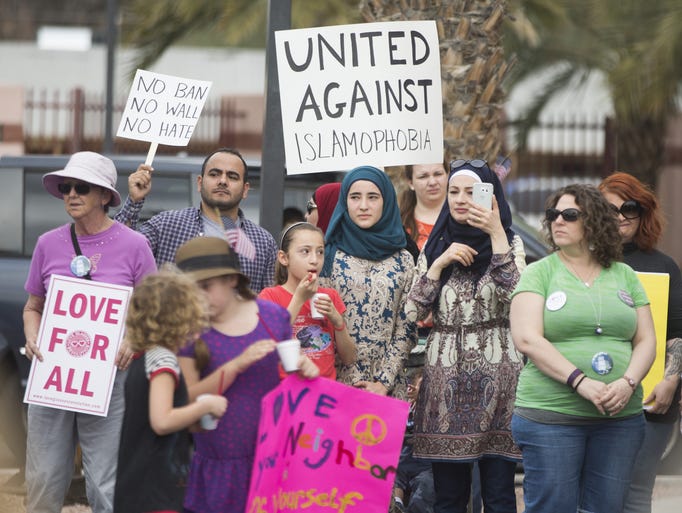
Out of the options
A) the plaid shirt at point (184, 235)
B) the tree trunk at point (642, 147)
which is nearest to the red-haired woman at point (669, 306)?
the plaid shirt at point (184, 235)

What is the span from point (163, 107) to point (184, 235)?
0.90 meters

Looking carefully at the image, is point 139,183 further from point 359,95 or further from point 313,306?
point 359,95

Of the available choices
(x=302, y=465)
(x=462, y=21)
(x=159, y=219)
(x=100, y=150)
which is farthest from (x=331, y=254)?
(x=100, y=150)

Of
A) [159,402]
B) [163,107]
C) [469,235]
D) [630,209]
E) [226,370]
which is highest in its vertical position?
[163,107]

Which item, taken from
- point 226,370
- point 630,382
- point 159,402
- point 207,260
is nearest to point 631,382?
point 630,382

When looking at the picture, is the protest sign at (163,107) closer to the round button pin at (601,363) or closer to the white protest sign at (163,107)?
the white protest sign at (163,107)

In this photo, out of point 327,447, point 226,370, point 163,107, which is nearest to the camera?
point 226,370

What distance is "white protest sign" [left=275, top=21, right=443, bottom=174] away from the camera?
6652mm

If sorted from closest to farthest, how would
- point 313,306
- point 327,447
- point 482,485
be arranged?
point 327,447, point 313,306, point 482,485

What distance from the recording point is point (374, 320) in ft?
19.4

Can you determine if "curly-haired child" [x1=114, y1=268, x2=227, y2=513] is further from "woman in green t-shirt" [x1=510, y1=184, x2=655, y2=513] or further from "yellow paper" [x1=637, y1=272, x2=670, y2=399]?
"yellow paper" [x1=637, y1=272, x2=670, y2=399]

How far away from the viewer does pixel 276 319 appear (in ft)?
15.5

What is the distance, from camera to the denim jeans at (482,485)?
588cm

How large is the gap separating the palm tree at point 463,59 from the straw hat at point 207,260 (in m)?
4.41
